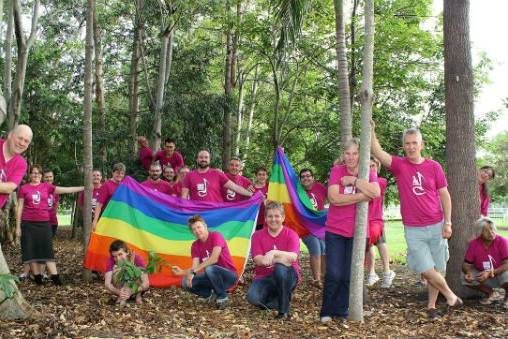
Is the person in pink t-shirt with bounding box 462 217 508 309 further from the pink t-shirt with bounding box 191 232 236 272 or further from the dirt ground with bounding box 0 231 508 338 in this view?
the pink t-shirt with bounding box 191 232 236 272

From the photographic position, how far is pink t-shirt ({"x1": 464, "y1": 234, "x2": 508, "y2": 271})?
22.8ft

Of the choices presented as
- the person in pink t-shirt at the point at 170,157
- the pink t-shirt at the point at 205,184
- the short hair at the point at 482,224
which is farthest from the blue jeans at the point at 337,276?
the person in pink t-shirt at the point at 170,157

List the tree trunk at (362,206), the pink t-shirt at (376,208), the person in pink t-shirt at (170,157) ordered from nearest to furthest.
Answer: the tree trunk at (362,206) < the pink t-shirt at (376,208) < the person in pink t-shirt at (170,157)

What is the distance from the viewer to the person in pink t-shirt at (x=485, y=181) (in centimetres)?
842

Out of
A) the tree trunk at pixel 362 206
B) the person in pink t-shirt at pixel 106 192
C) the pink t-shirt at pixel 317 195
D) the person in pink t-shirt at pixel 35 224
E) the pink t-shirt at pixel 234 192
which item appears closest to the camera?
the tree trunk at pixel 362 206

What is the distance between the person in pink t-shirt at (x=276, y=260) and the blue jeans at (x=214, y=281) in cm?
56

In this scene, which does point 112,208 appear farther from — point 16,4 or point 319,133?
point 319,133

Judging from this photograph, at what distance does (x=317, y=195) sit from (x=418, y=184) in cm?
318

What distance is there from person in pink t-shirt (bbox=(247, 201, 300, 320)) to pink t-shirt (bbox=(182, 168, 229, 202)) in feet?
8.47

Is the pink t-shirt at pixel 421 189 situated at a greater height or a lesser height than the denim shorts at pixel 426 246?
greater

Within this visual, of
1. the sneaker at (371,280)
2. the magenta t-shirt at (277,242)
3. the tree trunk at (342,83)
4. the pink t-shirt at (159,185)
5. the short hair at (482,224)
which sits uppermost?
the tree trunk at (342,83)

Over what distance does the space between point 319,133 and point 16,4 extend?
9774 millimetres

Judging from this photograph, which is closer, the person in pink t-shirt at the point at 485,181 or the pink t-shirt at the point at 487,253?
the pink t-shirt at the point at 487,253

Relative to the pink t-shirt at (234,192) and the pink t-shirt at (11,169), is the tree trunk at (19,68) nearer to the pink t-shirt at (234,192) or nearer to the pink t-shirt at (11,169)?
the pink t-shirt at (234,192)
